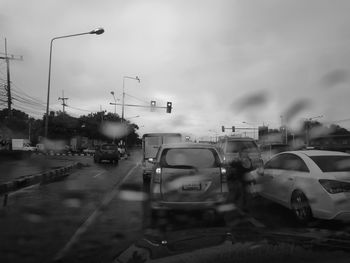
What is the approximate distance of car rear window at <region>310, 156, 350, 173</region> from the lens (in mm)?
7902

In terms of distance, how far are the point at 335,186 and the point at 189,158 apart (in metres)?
2.65

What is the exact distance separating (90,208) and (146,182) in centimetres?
663

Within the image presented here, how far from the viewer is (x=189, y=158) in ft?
28.1

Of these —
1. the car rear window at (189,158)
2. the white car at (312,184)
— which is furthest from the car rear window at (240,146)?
the car rear window at (189,158)

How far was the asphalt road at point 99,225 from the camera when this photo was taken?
4023 mm

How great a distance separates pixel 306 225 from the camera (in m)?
7.75

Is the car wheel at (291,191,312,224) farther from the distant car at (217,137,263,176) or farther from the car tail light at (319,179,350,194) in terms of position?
the distant car at (217,137,263,176)

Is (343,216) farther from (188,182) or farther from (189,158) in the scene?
(189,158)

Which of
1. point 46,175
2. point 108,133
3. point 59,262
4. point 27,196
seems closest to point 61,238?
point 59,262

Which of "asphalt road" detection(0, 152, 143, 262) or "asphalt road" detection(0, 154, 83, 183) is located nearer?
"asphalt road" detection(0, 152, 143, 262)

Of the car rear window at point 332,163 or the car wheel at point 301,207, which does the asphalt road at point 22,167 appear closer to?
the car wheel at point 301,207

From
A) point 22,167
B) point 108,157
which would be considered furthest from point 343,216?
point 108,157

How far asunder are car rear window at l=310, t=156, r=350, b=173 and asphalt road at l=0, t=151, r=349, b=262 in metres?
0.95

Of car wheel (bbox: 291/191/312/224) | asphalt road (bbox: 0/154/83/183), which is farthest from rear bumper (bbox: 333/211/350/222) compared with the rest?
asphalt road (bbox: 0/154/83/183)
